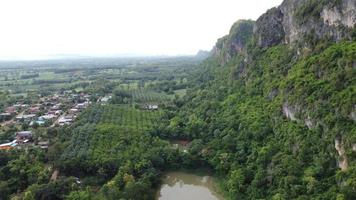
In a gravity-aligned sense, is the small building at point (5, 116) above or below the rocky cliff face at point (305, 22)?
below

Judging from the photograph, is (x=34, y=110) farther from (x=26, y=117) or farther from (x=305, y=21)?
(x=305, y=21)

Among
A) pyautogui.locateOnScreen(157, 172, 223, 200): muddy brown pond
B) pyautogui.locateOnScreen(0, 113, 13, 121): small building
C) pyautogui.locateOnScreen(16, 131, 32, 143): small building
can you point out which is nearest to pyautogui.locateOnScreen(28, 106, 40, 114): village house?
pyautogui.locateOnScreen(0, 113, 13, 121): small building

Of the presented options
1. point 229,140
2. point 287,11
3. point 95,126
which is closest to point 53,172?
point 95,126

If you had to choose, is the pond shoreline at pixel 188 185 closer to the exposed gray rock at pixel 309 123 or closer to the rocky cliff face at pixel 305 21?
the exposed gray rock at pixel 309 123

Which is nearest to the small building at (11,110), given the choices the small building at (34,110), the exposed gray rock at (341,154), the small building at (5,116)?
the small building at (34,110)

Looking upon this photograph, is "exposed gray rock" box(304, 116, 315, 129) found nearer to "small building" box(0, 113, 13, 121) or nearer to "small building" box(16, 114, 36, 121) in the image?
"small building" box(16, 114, 36, 121)

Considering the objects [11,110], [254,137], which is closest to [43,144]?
[254,137]
